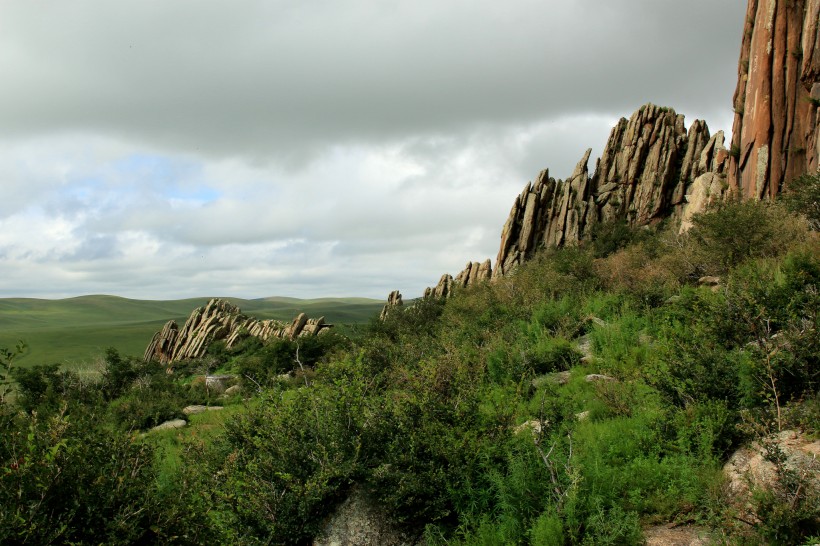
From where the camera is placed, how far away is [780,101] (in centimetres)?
3394

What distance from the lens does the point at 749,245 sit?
17875 millimetres

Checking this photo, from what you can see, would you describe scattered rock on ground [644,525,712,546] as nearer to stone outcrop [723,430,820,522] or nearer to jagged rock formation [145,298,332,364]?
stone outcrop [723,430,820,522]

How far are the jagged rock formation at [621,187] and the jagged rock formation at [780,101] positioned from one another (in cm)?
2079

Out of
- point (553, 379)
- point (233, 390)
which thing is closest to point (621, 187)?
point (233, 390)

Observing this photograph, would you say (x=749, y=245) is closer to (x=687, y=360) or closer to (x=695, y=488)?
(x=687, y=360)

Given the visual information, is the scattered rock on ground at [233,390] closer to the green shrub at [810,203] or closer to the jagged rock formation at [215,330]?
the jagged rock formation at [215,330]

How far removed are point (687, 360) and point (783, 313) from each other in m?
2.61

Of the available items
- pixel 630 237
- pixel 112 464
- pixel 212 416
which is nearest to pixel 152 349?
pixel 212 416

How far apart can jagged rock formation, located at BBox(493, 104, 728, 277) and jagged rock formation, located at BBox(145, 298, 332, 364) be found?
22.9 metres

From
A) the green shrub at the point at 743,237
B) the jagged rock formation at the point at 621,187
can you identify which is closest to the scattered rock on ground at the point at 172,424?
the green shrub at the point at 743,237

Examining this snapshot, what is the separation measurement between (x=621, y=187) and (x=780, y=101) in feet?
86.1

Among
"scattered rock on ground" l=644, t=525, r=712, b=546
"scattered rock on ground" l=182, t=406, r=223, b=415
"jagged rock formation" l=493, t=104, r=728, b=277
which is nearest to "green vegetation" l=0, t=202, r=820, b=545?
"scattered rock on ground" l=644, t=525, r=712, b=546

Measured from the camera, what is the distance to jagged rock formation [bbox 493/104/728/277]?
5781cm

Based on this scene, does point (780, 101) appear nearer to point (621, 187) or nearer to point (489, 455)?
point (621, 187)
